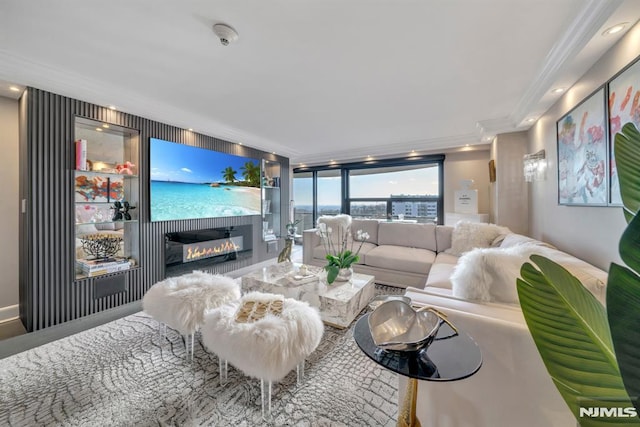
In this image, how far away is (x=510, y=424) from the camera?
974mm

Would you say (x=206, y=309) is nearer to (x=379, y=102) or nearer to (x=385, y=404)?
(x=385, y=404)

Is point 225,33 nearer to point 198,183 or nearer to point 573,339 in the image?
point 573,339

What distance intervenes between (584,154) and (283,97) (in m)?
2.77

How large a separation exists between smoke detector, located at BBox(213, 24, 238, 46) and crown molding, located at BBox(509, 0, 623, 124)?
2.18m

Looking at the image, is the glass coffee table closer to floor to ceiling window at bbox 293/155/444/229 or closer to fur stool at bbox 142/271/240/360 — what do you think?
fur stool at bbox 142/271/240/360

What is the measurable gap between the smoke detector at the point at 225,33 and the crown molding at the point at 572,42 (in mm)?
2179

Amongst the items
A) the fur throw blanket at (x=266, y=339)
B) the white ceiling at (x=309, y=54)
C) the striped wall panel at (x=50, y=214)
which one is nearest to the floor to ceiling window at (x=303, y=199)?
the white ceiling at (x=309, y=54)

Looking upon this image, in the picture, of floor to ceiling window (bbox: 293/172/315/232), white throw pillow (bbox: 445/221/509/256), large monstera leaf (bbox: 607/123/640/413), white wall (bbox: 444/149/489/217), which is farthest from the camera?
floor to ceiling window (bbox: 293/172/315/232)

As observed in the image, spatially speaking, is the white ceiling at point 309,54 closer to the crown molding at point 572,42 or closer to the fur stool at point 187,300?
the crown molding at point 572,42

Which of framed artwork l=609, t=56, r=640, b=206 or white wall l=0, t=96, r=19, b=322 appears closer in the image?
framed artwork l=609, t=56, r=640, b=206

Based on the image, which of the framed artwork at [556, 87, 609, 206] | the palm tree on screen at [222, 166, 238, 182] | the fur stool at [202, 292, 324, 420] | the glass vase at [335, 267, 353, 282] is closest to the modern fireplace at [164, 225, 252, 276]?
the palm tree on screen at [222, 166, 238, 182]

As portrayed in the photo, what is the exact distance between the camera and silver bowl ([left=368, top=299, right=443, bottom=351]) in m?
0.90

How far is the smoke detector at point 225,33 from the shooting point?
4.95 ft

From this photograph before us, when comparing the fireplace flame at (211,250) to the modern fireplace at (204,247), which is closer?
the modern fireplace at (204,247)
